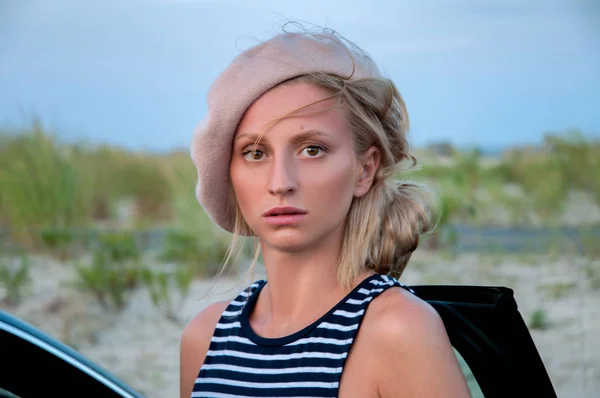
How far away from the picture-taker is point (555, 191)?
7.15m

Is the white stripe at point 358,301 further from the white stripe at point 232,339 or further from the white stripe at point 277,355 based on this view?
the white stripe at point 232,339

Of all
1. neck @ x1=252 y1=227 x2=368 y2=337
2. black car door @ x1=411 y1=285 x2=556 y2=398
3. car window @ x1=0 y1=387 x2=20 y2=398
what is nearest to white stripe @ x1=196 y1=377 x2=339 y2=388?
neck @ x1=252 y1=227 x2=368 y2=337

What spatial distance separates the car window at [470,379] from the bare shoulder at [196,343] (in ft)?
1.82

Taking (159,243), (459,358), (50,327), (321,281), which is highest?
(159,243)

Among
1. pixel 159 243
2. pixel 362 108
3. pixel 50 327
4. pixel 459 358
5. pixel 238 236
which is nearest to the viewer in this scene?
pixel 459 358

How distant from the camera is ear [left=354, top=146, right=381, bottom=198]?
61.5 inches

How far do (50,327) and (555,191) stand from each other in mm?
4199

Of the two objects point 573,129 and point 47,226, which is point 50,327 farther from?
point 573,129

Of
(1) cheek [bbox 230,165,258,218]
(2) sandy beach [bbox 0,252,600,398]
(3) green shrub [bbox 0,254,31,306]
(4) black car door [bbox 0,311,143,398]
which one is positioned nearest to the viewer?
(4) black car door [bbox 0,311,143,398]

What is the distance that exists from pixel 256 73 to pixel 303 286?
0.40 metres

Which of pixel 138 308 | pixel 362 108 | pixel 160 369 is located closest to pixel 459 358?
pixel 362 108

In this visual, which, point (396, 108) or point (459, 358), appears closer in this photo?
point (459, 358)

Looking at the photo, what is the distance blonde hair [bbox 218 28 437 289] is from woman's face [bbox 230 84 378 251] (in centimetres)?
2

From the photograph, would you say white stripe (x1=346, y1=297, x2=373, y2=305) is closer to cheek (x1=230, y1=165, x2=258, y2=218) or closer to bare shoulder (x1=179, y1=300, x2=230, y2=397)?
cheek (x1=230, y1=165, x2=258, y2=218)
